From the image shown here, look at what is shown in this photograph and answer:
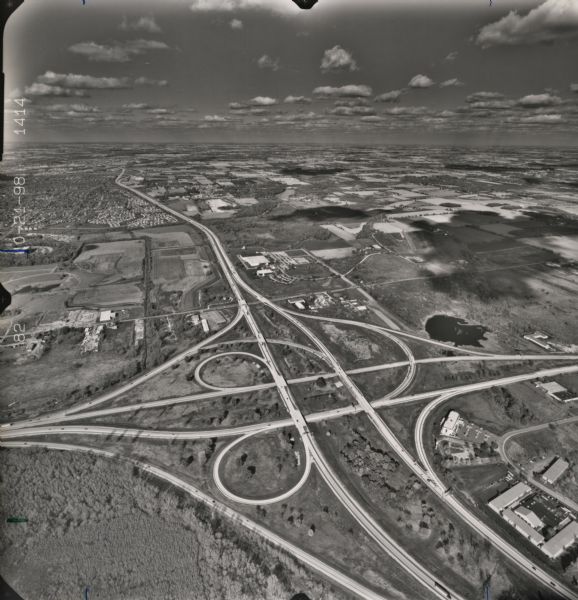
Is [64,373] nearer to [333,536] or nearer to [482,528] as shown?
[333,536]

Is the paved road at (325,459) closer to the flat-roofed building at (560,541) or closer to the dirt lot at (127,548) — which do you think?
the dirt lot at (127,548)

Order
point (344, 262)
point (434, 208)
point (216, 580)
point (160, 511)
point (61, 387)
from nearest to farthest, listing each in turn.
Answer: point (216, 580) < point (160, 511) < point (61, 387) < point (344, 262) < point (434, 208)

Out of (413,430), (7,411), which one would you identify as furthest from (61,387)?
(413,430)

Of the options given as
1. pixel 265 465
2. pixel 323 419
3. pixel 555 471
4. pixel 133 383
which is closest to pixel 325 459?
pixel 323 419

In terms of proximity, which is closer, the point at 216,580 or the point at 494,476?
the point at 216,580

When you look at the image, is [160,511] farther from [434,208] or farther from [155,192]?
[155,192]

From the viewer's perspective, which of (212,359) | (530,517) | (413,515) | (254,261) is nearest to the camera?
(530,517)

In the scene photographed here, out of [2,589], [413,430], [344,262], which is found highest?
[2,589]
